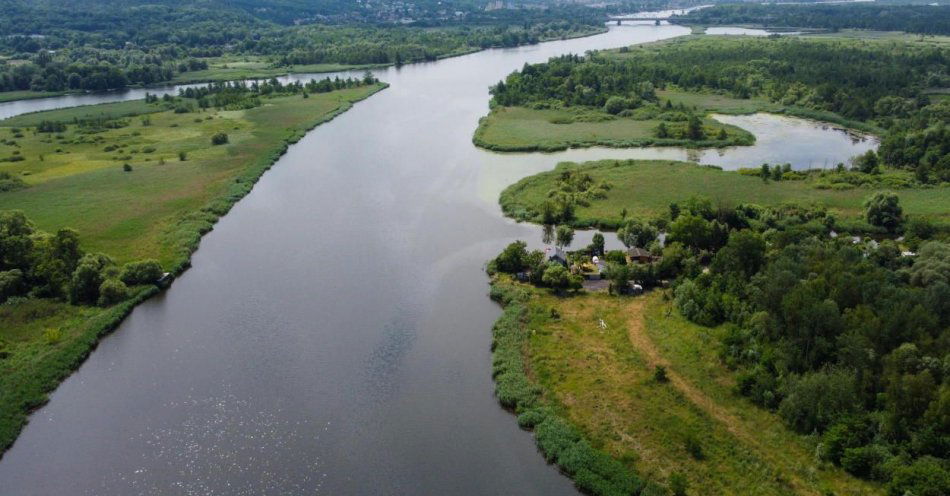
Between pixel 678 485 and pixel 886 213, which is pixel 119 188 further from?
pixel 886 213

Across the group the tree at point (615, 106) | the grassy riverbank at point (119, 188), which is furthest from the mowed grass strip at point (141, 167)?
the tree at point (615, 106)

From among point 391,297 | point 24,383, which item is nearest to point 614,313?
point 391,297

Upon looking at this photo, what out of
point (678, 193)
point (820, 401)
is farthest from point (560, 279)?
point (678, 193)

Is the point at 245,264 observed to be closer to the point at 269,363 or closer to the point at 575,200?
the point at 269,363

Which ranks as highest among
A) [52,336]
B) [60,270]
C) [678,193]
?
[678,193]

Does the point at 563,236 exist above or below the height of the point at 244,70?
below

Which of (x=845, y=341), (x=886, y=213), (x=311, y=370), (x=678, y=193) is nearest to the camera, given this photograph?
(x=845, y=341)

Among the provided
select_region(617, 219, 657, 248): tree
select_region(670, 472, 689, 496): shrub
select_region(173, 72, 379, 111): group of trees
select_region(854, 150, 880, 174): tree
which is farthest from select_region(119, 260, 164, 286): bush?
select_region(854, 150, 880, 174): tree
